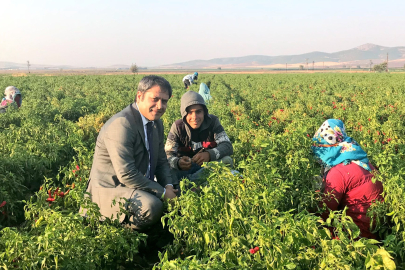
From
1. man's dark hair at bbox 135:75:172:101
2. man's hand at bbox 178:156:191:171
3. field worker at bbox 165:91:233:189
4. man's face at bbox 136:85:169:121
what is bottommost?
man's hand at bbox 178:156:191:171

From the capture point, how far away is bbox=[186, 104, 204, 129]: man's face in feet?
14.3

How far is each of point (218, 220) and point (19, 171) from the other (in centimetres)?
326

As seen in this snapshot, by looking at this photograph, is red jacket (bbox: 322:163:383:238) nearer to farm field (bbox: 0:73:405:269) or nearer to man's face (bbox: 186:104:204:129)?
farm field (bbox: 0:73:405:269)

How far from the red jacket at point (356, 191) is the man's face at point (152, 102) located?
6.28ft

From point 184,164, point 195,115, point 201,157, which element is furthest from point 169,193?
point 195,115

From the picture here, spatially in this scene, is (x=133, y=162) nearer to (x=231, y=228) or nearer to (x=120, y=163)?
(x=120, y=163)

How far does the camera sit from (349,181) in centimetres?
295

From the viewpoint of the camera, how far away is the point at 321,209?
295 centimetres

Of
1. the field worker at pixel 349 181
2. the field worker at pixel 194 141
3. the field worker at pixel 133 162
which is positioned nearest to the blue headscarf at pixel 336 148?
the field worker at pixel 349 181

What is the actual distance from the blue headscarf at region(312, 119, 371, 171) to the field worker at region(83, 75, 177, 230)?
5.56ft

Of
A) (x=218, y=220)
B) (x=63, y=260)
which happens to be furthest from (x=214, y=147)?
(x=63, y=260)

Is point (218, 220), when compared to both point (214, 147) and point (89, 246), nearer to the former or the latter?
point (89, 246)

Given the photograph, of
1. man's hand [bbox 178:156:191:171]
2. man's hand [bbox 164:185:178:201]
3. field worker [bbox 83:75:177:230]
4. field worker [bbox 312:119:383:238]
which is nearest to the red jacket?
field worker [bbox 312:119:383:238]

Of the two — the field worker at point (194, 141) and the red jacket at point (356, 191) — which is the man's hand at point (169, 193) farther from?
the red jacket at point (356, 191)
